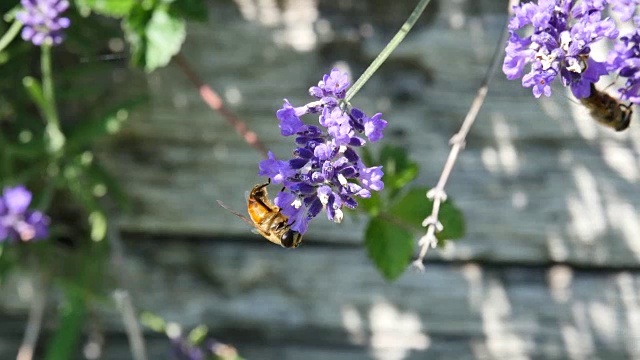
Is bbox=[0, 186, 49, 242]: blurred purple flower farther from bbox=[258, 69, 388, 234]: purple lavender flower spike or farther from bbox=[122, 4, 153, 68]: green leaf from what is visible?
bbox=[258, 69, 388, 234]: purple lavender flower spike

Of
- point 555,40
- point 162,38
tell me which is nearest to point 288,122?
point 555,40

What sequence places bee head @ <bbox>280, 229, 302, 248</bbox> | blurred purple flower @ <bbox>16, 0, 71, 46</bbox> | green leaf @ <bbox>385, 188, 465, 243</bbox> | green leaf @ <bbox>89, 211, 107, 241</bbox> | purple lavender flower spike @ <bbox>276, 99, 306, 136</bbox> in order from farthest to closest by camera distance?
green leaf @ <bbox>89, 211, 107, 241</bbox> < green leaf @ <bbox>385, 188, 465, 243</bbox> < blurred purple flower @ <bbox>16, 0, 71, 46</bbox> < bee head @ <bbox>280, 229, 302, 248</bbox> < purple lavender flower spike @ <bbox>276, 99, 306, 136</bbox>

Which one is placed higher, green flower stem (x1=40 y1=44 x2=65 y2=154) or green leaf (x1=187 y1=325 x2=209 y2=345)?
green flower stem (x1=40 y1=44 x2=65 y2=154)

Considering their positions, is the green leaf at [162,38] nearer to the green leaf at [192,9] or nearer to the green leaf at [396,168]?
the green leaf at [192,9]

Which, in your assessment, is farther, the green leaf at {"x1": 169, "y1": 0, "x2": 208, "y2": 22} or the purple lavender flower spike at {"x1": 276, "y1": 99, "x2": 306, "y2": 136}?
the green leaf at {"x1": 169, "y1": 0, "x2": 208, "y2": 22}

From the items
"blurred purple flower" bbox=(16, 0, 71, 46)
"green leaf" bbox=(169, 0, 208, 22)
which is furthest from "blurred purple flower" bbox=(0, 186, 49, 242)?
"green leaf" bbox=(169, 0, 208, 22)

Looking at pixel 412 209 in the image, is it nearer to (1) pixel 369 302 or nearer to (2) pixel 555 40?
(1) pixel 369 302

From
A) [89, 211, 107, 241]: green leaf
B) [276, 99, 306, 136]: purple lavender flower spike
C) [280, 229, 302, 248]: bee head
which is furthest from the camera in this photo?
[89, 211, 107, 241]: green leaf

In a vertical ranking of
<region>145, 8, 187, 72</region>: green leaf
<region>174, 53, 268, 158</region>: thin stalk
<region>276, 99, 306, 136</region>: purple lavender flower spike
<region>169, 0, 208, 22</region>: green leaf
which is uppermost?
<region>276, 99, 306, 136</region>: purple lavender flower spike
